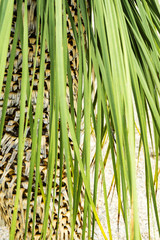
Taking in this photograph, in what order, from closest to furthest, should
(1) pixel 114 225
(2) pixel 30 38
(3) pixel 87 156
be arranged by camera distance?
Result: (3) pixel 87 156 < (2) pixel 30 38 < (1) pixel 114 225

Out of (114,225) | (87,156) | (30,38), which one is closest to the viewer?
(87,156)

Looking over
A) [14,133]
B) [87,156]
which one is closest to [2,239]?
[14,133]

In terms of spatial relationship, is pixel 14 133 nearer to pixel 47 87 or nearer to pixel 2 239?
pixel 47 87

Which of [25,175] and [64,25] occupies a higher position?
[64,25]

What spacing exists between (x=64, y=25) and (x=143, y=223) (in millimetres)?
1683

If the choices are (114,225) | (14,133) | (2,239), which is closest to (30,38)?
(14,133)

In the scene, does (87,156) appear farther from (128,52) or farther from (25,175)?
(25,175)

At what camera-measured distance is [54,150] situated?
1.25ft

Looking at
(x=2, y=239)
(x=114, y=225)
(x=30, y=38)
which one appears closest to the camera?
(x=30, y=38)

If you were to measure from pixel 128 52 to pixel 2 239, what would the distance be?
1.47m

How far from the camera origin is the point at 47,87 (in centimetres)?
62

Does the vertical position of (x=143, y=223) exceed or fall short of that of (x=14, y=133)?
it falls short

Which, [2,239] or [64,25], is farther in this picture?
[2,239]

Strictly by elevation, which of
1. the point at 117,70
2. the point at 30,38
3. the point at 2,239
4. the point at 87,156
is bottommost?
the point at 2,239
